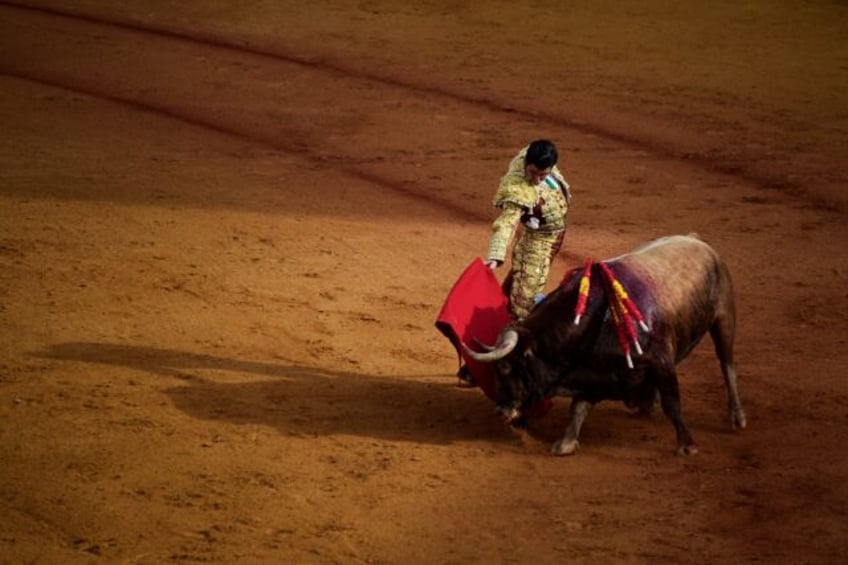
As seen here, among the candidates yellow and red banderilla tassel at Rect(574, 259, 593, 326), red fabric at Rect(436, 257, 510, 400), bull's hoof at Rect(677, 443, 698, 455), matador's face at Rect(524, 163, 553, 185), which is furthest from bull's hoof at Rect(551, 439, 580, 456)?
matador's face at Rect(524, 163, 553, 185)

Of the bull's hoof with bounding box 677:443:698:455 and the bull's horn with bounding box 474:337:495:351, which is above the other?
the bull's horn with bounding box 474:337:495:351

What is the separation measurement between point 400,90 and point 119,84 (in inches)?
118

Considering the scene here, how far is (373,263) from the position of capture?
11.6 m

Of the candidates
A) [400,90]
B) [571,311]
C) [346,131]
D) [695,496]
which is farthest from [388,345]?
[400,90]

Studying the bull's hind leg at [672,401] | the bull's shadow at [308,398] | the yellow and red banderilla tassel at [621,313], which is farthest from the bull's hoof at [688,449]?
the bull's shadow at [308,398]

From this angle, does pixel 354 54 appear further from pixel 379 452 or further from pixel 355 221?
pixel 379 452

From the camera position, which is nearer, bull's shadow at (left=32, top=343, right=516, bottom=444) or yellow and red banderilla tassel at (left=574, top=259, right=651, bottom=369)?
yellow and red banderilla tassel at (left=574, top=259, right=651, bottom=369)

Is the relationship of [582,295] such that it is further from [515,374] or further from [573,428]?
[573,428]

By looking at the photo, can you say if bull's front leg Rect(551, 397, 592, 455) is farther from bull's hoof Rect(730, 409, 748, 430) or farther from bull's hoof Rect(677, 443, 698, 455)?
bull's hoof Rect(730, 409, 748, 430)

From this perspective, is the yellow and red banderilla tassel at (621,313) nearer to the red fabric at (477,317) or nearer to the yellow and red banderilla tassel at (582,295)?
the yellow and red banderilla tassel at (582,295)

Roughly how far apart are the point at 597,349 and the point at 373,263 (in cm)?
357

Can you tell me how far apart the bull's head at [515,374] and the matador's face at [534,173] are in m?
0.85

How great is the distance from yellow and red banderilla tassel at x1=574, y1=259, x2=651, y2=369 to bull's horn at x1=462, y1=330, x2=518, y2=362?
13.8 inches

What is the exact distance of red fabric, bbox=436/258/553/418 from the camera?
852 cm
